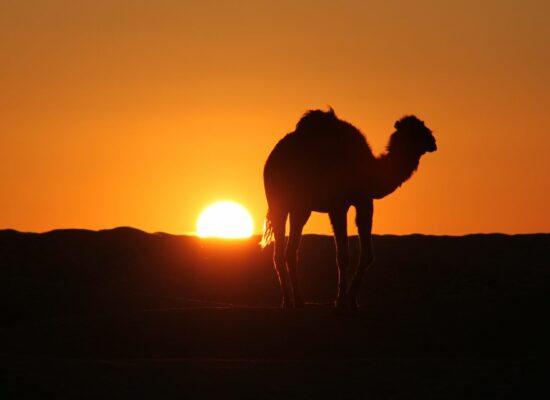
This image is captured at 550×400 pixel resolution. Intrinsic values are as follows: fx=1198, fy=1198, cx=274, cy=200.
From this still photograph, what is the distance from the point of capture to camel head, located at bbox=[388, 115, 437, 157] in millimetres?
19219

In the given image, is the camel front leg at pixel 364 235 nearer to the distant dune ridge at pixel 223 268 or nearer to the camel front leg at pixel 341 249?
the camel front leg at pixel 341 249

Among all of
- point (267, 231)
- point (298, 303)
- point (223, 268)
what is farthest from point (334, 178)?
point (223, 268)

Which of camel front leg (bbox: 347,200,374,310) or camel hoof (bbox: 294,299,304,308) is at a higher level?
camel front leg (bbox: 347,200,374,310)

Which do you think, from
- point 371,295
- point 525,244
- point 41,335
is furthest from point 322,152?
point 525,244

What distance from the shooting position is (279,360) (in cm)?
1545

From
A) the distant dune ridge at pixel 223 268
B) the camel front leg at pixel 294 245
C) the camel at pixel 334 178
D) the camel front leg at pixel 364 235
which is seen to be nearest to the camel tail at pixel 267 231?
the camel at pixel 334 178

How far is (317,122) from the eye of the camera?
1856cm

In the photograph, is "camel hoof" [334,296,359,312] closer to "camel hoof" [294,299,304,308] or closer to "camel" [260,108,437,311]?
"camel" [260,108,437,311]

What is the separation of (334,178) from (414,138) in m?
1.68

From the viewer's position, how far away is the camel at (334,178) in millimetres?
18453

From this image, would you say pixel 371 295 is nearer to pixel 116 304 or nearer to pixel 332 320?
pixel 116 304

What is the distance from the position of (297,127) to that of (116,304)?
636 cm

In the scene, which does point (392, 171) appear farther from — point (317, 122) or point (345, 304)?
point (345, 304)

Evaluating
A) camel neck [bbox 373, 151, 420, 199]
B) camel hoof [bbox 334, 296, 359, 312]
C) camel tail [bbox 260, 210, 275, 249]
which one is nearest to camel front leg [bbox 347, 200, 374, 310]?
camel hoof [bbox 334, 296, 359, 312]
